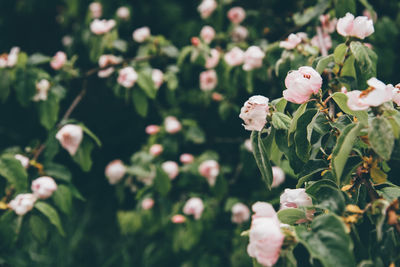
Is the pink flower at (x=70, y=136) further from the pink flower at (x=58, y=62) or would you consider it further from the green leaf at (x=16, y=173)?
the pink flower at (x=58, y=62)

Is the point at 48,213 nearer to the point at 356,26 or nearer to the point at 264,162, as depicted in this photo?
the point at 264,162

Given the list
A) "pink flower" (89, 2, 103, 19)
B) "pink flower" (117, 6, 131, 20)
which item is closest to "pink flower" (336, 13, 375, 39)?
"pink flower" (117, 6, 131, 20)

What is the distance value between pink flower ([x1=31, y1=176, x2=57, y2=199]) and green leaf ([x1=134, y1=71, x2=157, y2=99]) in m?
0.46

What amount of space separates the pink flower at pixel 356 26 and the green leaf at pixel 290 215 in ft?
1.71

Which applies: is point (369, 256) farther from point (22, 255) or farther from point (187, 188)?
point (22, 255)

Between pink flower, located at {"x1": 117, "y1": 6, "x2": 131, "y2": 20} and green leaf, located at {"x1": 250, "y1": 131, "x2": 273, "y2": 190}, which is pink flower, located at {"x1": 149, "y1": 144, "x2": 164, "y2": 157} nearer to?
pink flower, located at {"x1": 117, "y1": 6, "x2": 131, "y2": 20}

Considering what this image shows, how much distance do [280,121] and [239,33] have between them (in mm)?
1033

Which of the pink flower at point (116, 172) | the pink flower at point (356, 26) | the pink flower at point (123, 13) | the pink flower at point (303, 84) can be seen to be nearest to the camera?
the pink flower at point (303, 84)

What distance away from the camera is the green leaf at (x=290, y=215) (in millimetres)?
696

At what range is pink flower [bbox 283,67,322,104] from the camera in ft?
2.56

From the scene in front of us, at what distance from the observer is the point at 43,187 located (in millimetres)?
1245

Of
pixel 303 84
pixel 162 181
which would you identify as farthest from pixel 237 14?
pixel 303 84

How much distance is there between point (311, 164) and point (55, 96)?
41.6 inches

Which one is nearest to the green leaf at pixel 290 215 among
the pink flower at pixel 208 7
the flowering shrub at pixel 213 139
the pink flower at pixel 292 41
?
the flowering shrub at pixel 213 139
